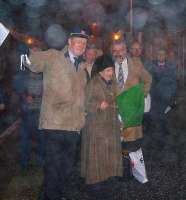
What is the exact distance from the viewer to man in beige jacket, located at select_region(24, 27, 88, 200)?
15.5 ft

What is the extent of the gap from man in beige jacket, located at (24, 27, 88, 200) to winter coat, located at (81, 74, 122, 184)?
0.82ft

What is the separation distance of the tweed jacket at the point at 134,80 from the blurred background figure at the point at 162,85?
2.08m

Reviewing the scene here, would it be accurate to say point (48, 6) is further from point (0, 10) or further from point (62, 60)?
point (62, 60)

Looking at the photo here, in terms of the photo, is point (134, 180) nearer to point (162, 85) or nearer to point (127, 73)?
point (127, 73)

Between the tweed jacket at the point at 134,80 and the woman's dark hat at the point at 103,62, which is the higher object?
the woman's dark hat at the point at 103,62

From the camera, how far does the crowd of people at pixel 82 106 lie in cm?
475

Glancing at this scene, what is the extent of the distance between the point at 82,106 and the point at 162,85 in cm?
330

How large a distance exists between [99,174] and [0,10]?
176 inches

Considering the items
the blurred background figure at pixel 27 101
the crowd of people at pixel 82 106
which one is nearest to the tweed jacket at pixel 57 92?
the crowd of people at pixel 82 106

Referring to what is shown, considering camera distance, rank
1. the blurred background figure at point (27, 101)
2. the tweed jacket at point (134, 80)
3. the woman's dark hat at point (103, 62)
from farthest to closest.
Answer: the blurred background figure at point (27, 101)
the tweed jacket at point (134, 80)
the woman's dark hat at point (103, 62)

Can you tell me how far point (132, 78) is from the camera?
5465 millimetres

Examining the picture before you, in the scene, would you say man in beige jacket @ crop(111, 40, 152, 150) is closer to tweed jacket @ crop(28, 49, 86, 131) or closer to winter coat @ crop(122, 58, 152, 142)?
winter coat @ crop(122, 58, 152, 142)

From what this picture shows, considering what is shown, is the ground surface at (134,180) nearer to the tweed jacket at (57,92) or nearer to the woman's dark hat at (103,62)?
the tweed jacket at (57,92)

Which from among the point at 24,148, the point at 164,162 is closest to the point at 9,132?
the point at 24,148
